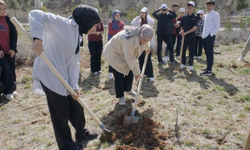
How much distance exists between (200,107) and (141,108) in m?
1.14

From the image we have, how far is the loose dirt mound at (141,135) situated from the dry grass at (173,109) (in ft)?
0.45

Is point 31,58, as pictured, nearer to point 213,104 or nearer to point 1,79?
point 1,79

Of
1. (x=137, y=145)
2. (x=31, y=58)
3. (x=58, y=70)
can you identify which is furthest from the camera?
(x=31, y=58)

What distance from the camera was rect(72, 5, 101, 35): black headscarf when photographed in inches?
81.6

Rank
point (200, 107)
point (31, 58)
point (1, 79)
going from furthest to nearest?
point (31, 58) < point (1, 79) < point (200, 107)

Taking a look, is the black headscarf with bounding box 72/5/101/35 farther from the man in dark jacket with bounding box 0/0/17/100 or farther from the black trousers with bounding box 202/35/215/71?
the black trousers with bounding box 202/35/215/71

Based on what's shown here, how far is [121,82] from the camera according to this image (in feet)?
12.7

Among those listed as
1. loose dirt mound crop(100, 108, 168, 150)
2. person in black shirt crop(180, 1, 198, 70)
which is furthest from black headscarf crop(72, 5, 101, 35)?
person in black shirt crop(180, 1, 198, 70)

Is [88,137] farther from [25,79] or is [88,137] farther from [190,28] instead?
[190,28]

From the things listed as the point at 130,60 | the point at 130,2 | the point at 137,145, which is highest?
the point at 130,2

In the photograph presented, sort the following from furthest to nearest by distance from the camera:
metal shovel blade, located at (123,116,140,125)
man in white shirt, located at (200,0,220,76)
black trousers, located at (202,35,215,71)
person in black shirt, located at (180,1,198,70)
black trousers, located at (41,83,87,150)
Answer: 1. person in black shirt, located at (180,1,198,70)
2. black trousers, located at (202,35,215,71)
3. man in white shirt, located at (200,0,220,76)
4. metal shovel blade, located at (123,116,140,125)
5. black trousers, located at (41,83,87,150)

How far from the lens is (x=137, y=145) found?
9.31ft

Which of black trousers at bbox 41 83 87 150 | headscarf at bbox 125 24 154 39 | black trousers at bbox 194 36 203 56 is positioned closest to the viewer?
black trousers at bbox 41 83 87 150

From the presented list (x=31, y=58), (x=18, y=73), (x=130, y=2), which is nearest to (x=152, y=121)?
(x=18, y=73)
